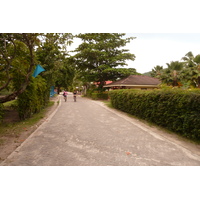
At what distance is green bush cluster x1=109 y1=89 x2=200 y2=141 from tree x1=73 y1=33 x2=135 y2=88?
16.5 metres

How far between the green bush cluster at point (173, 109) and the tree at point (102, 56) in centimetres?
1652

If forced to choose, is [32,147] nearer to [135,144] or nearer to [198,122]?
[135,144]

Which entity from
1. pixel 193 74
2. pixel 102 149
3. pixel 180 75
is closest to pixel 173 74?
pixel 180 75

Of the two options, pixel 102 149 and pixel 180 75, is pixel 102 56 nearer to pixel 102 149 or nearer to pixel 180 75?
pixel 180 75

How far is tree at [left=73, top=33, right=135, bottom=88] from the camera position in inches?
952

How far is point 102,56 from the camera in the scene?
2498 cm

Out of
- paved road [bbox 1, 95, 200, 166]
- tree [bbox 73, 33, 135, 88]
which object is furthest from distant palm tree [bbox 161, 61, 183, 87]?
paved road [bbox 1, 95, 200, 166]

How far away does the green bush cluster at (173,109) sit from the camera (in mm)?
5100

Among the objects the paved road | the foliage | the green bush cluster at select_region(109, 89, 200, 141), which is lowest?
the paved road

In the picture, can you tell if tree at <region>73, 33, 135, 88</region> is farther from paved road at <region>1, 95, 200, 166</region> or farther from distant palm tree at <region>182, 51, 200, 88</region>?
paved road at <region>1, 95, 200, 166</region>

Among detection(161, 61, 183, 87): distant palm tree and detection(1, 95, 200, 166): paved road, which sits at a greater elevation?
detection(161, 61, 183, 87): distant palm tree

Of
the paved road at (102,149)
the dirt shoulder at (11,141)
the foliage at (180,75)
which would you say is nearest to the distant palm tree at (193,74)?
the foliage at (180,75)

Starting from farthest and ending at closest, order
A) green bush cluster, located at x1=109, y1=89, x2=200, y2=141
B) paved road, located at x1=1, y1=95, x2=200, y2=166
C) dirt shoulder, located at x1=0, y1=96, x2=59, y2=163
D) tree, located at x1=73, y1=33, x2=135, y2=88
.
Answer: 1. tree, located at x1=73, y1=33, x2=135, y2=88
2. green bush cluster, located at x1=109, y1=89, x2=200, y2=141
3. dirt shoulder, located at x1=0, y1=96, x2=59, y2=163
4. paved road, located at x1=1, y1=95, x2=200, y2=166

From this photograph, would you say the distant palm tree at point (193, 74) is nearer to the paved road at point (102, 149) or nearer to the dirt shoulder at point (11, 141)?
the paved road at point (102, 149)
